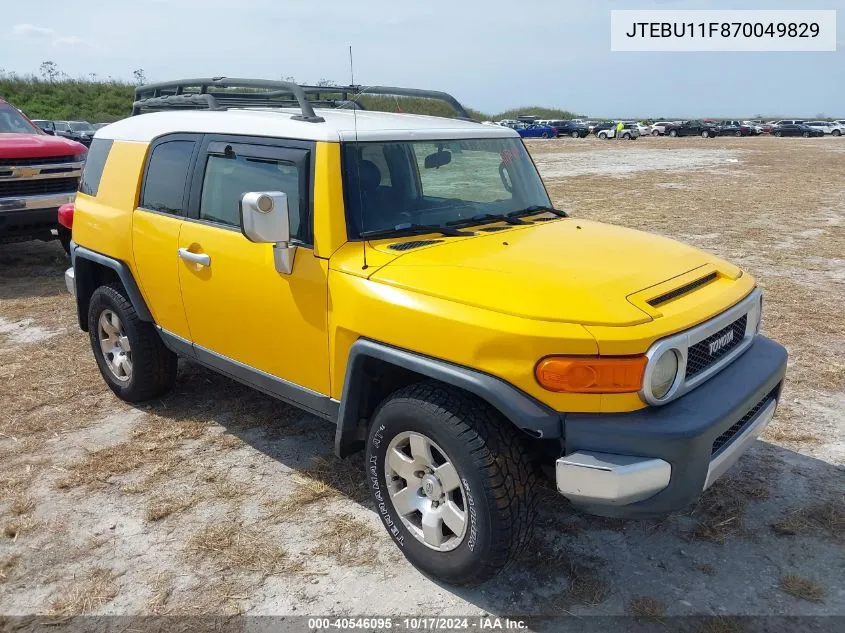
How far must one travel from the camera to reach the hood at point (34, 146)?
8648 mm

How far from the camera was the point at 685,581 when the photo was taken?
3.04 metres

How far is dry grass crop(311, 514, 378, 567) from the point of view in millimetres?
3239

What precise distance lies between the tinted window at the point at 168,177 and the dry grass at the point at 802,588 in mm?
3639

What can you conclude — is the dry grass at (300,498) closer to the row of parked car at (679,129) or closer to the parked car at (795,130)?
the row of parked car at (679,129)

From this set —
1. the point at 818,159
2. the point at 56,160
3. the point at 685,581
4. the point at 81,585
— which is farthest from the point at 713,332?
the point at 818,159

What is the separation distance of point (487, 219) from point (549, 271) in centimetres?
91

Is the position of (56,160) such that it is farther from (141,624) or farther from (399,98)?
(141,624)

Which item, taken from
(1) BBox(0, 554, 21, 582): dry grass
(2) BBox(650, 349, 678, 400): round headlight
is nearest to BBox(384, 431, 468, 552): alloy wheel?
(2) BBox(650, 349, 678, 400): round headlight

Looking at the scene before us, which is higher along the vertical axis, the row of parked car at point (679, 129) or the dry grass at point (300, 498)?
the row of parked car at point (679, 129)

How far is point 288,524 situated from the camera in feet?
11.5

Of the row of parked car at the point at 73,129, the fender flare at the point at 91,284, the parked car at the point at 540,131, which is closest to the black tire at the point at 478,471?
the fender flare at the point at 91,284

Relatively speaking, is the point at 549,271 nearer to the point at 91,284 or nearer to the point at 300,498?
the point at 300,498

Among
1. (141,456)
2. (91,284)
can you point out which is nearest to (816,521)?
(141,456)

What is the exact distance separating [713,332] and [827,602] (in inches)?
47.9
